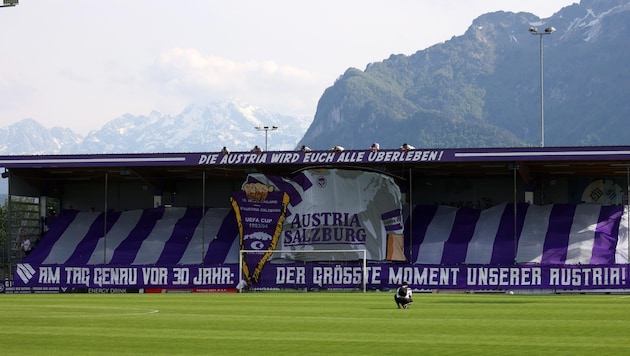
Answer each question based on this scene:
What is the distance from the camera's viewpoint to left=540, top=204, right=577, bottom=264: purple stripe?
A: 55.9 m

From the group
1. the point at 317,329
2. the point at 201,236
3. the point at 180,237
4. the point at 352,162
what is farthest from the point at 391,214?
the point at 317,329

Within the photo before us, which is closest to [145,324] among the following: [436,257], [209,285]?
[209,285]

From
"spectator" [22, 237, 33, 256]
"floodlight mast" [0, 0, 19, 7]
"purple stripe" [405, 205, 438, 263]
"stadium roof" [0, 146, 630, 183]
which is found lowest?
"spectator" [22, 237, 33, 256]

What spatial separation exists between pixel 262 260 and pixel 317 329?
31894 millimetres

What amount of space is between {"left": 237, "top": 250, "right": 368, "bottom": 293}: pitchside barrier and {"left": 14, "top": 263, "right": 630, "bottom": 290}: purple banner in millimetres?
317

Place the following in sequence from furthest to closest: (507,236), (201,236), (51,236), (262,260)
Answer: (51,236) → (201,236) → (507,236) → (262,260)

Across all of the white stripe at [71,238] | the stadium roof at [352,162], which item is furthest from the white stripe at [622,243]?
the white stripe at [71,238]

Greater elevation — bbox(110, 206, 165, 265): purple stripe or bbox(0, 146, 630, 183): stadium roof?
bbox(0, 146, 630, 183): stadium roof

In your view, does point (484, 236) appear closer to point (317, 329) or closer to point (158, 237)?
point (158, 237)

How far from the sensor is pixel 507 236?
5819 cm

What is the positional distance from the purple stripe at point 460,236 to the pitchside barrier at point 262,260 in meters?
4.43

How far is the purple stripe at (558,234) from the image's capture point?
184 feet

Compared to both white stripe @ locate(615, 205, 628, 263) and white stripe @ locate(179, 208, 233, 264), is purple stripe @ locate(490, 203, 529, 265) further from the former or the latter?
white stripe @ locate(179, 208, 233, 264)

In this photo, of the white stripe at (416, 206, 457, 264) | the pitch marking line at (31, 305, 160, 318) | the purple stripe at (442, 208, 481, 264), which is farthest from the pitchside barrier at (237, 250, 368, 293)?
the pitch marking line at (31, 305, 160, 318)
